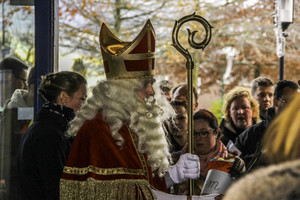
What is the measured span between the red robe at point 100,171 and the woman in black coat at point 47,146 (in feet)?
1.01

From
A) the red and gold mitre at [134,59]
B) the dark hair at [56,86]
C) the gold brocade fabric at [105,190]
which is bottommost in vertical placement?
the gold brocade fabric at [105,190]

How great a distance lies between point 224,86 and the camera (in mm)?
12234

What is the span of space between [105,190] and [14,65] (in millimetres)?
1817

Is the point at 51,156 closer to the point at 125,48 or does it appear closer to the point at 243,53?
the point at 125,48

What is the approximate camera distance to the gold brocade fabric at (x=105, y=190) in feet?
9.00

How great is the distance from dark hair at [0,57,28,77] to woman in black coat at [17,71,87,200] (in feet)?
2.18

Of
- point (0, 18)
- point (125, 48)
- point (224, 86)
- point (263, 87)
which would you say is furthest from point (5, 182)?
point (224, 86)

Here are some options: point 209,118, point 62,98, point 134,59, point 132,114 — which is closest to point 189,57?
point 134,59

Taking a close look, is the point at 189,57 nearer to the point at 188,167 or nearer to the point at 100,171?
the point at 188,167

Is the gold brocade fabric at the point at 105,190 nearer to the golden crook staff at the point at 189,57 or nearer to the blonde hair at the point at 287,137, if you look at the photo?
the golden crook staff at the point at 189,57

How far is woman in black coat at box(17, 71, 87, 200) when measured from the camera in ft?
10.1

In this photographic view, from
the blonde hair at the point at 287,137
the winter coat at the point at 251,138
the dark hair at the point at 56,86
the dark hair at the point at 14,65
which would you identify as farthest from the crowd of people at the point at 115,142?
the blonde hair at the point at 287,137

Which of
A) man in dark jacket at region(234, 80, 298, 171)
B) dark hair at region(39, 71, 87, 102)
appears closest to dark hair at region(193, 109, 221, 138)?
man in dark jacket at region(234, 80, 298, 171)

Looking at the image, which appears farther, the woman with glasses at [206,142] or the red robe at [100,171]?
the woman with glasses at [206,142]
